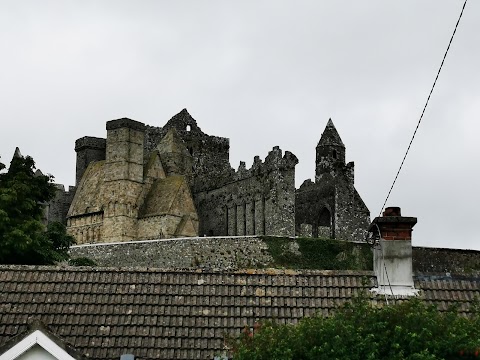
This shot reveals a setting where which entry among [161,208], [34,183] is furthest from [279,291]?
[161,208]

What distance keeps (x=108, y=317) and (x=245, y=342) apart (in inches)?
141

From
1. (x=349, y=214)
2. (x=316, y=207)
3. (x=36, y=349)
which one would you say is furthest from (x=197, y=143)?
(x=36, y=349)

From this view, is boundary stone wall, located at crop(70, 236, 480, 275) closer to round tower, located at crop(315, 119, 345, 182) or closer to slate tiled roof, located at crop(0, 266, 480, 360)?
round tower, located at crop(315, 119, 345, 182)

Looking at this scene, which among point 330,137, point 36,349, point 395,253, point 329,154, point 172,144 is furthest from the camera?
point 172,144

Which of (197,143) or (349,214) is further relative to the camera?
(197,143)

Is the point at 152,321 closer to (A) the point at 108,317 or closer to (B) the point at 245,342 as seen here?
(A) the point at 108,317

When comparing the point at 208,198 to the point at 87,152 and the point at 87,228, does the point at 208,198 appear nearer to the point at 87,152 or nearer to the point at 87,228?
the point at 87,228

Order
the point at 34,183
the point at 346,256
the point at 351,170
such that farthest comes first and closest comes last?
the point at 351,170 → the point at 346,256 → the point at 34,183

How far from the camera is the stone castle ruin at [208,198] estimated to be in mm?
70125

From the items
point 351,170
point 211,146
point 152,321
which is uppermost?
point 211,146

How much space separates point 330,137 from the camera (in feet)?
267

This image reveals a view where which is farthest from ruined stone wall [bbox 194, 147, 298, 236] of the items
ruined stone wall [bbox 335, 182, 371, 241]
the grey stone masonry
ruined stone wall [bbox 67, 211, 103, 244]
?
ruined stone wall [bbox 67, 211, 103, 244]

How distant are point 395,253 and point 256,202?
53914mm

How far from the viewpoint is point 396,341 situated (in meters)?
13.9
